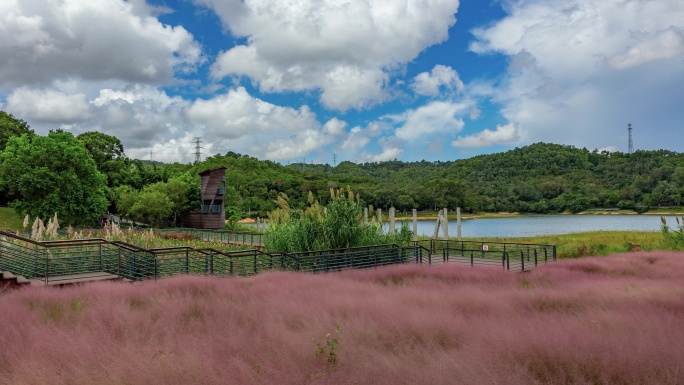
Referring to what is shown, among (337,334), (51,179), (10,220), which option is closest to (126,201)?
(10,220)

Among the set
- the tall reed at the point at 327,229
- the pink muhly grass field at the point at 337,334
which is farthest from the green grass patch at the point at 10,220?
the pink muhly grass field at the point at 337,334

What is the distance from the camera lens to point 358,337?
6.07 meters

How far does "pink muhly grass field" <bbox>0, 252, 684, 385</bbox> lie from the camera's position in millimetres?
4676

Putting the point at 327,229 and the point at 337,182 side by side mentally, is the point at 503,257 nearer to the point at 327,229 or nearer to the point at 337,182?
the point at 327,229

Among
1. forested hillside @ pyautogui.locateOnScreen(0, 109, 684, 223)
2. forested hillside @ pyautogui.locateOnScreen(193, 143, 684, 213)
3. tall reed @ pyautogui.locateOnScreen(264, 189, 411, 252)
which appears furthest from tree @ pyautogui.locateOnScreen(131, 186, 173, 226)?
tall reed @ pyautogui.locateOnScreen(264, 189, 411, 252)

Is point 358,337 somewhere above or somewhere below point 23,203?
below

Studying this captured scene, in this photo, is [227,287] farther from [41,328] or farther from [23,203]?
[23,203]

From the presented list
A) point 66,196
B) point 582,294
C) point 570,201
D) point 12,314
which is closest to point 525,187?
point 570,201

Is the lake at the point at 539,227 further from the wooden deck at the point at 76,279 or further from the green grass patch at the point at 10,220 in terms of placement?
the green grass patch at the point at 10,220

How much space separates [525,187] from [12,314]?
9940 centimetres

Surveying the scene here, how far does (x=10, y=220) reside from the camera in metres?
44.7

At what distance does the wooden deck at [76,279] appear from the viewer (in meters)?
10.6

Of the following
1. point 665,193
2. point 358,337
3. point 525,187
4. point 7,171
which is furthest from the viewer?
point 525,187

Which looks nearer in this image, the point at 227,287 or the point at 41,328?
the point at 41,328
